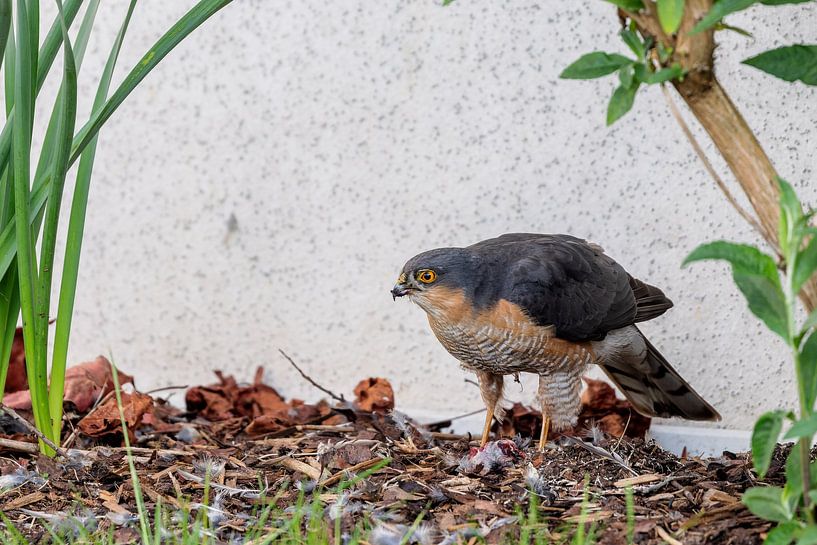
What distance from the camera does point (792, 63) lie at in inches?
79.6

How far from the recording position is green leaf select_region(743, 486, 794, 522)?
197 centimetres

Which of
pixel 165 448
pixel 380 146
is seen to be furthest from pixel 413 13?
pixel 165 448

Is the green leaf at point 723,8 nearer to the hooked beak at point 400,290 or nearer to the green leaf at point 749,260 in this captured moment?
the green leaf at point 749,260

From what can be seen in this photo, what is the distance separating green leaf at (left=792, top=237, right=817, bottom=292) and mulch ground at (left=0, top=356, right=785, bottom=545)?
72 cm

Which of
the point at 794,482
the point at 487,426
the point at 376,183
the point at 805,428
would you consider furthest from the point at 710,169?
the point at 376,183

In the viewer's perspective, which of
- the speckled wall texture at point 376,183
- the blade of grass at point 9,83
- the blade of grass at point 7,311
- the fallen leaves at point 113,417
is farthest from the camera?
the speckled wall texture at point 376,183

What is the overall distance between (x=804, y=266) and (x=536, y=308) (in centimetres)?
133

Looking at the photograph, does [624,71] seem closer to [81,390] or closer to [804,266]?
[804,266]

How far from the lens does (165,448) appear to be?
3.29 m

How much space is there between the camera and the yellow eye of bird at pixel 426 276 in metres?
3.18

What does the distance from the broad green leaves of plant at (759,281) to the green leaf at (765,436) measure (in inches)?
6.4

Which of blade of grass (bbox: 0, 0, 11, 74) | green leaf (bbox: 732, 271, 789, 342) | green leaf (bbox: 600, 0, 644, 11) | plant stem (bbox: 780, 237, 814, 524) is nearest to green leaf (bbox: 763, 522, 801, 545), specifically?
plant stem (bbox: 780, 237, 814, 524)

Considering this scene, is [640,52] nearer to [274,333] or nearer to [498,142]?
[498,142]

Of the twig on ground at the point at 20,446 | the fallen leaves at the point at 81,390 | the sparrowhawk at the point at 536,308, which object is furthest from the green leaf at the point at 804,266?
the fallen leaves at the point at 81,390
